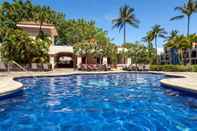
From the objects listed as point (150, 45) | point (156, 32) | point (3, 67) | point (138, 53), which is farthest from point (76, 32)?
point (3, 67)

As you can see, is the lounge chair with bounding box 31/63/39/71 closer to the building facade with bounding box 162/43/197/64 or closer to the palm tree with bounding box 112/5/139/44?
the building facade with bounding box 162/43/197/64

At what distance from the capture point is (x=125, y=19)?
49.7 meters

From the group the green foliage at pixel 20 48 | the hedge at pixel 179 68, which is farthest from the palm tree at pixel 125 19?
the green foliage at pixel 20 48

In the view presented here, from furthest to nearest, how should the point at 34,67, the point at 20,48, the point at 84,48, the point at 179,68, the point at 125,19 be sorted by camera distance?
the point at 125,19 < the point at 84,48 < the point at 179,68 < the point at 34,67 < the point at 20,48

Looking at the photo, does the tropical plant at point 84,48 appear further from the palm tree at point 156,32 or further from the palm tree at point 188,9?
the palm tree at point 156,32

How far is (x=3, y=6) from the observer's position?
3919 centimetres

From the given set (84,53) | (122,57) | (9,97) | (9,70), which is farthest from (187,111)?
(122,57)

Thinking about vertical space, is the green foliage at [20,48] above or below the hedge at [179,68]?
above

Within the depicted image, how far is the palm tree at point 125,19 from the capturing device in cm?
4978

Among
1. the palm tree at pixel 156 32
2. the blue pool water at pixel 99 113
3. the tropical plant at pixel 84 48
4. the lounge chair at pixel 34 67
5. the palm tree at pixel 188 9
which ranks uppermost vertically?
the palm tree at pixel 188 9

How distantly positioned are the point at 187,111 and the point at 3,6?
121ft

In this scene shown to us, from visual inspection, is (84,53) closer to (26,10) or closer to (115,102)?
(26,10)

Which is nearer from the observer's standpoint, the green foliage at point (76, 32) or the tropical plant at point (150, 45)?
the tropical plant at point (150, 45)

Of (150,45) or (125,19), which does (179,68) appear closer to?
(150,45)
